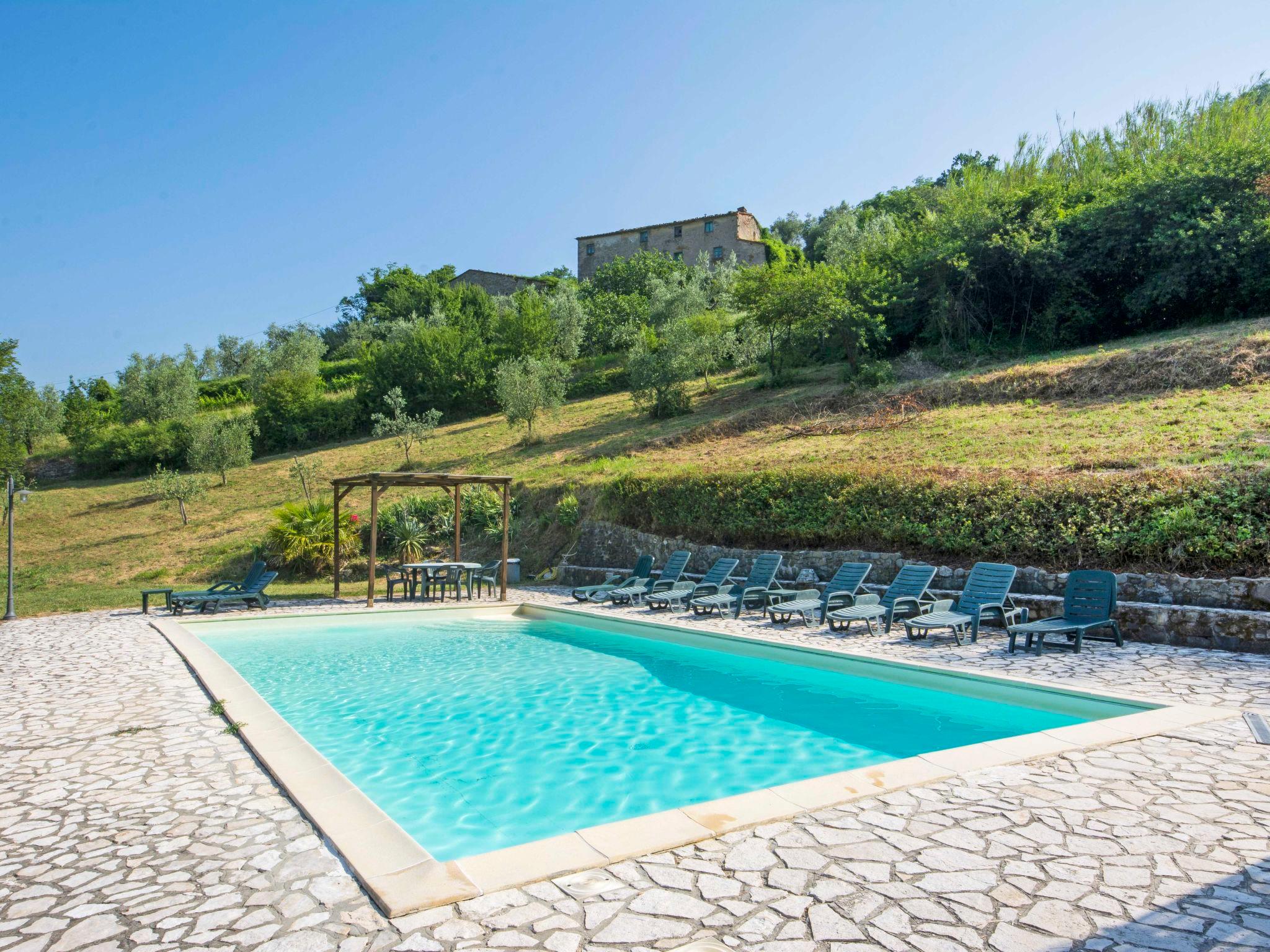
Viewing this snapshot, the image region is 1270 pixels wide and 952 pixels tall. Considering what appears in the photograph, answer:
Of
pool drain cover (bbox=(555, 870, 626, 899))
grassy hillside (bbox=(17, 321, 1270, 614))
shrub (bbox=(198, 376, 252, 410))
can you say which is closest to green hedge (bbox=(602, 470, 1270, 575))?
grassy hillside (bbox=(17, 321, 1270, 614))

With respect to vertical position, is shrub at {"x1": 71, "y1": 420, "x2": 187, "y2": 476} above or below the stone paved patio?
above

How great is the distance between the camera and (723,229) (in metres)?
62.9

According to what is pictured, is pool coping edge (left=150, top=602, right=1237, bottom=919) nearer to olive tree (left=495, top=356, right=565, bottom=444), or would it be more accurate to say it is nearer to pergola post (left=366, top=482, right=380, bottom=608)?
pergola post (left=366, top=482, right=380, bottom=608)

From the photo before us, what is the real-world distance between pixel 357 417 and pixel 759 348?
22.0m

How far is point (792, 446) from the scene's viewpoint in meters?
20.0

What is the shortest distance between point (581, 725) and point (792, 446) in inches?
526

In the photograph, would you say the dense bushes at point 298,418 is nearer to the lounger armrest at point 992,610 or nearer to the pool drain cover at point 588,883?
the lounger armrest at point 992,610

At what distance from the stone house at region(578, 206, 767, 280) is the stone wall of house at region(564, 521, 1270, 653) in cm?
4957

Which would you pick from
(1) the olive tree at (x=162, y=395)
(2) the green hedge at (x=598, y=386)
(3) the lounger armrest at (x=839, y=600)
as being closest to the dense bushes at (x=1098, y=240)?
(2) the green hedge at (x=598, y=386)

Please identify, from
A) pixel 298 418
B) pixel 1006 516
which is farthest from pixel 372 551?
pixel 298 418

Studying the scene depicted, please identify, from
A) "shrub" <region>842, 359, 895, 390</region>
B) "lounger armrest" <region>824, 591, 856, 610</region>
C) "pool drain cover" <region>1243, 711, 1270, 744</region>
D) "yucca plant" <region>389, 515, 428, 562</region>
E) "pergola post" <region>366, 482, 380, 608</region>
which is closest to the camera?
"pool drain cover" <region>1243, 711, 1270, 744</region>

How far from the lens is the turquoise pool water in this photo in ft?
19.5

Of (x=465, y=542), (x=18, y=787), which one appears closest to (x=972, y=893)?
(x=18, y=787)

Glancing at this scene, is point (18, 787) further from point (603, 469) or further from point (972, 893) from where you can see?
point (603, 469)
